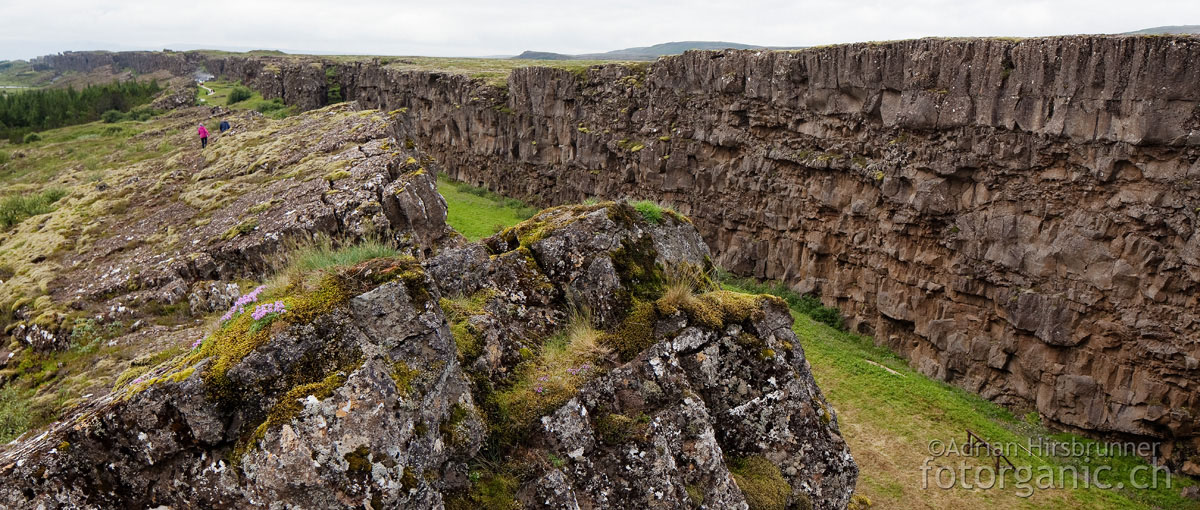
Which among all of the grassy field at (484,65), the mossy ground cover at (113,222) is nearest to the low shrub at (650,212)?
the mossy ground cover at (113,222)

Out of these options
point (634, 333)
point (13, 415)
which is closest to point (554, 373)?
point (634, 333)

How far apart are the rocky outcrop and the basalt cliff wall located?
14474 millimetres

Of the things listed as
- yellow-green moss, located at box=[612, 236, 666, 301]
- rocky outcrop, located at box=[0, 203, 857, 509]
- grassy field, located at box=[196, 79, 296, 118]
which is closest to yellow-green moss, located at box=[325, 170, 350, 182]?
rocky outcrop, located at box=[0, 203, 857, 509]

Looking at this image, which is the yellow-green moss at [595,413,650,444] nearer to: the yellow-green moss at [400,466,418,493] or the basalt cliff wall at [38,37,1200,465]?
the yellow-green moss at [400,466,418,493]

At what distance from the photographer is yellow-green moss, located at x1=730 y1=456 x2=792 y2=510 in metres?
8.42

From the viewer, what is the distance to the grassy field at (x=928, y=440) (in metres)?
16.6

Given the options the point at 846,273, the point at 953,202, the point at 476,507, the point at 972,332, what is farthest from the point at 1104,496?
the point at 476,507

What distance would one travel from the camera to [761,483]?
8617 millimetres

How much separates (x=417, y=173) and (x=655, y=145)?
67.3ft

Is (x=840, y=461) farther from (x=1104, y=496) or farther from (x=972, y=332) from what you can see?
(x=972, y=332)

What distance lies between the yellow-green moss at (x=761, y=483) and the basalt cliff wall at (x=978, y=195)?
15860 millimetres

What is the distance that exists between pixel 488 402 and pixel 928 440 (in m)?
15.4

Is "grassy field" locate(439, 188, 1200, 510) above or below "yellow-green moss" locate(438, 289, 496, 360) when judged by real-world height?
below

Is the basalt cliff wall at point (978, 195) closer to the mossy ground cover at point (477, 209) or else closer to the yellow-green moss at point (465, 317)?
the mossy ground cover at point (477, 209)
